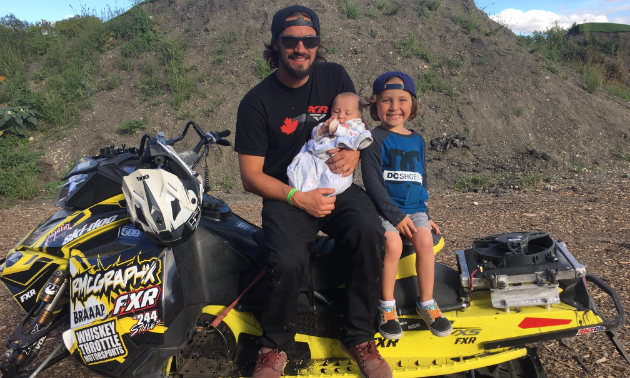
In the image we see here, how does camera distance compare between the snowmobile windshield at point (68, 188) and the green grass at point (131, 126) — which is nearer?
the snowmobile windshield at point (68, 188)

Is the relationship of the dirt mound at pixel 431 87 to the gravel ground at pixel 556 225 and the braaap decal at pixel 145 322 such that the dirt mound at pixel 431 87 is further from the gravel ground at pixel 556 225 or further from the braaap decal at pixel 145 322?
the braaap decal at pixel 145 322

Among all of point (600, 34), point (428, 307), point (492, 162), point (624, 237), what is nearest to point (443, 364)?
point (428, 307)

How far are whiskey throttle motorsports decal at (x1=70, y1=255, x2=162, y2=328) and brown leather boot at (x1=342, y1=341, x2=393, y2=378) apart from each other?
3.53ft

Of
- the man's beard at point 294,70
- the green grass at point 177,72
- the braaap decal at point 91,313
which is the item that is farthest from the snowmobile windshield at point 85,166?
the green grass at point 177,72

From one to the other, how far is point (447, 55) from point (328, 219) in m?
11.4

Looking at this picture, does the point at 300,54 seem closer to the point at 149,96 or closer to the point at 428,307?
the point at 428,307

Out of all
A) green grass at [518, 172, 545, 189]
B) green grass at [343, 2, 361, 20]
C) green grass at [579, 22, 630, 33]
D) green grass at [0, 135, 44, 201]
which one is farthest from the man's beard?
green grass at [579, 22, 630, 33]

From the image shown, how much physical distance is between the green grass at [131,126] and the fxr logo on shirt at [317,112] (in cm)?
937

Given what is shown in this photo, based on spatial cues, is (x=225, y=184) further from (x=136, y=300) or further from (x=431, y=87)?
(x=136, y=300)

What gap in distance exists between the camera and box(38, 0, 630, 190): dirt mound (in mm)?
9961

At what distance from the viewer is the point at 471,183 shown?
8.63 meters

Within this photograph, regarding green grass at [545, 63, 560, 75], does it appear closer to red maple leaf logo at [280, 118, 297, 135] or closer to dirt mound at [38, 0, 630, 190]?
dirt mound at [38, 0, 630, 190]

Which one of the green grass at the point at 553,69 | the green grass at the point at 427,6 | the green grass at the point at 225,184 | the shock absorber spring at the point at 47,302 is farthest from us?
the green grass at the point at 427,6

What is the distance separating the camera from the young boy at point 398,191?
2332 mm
